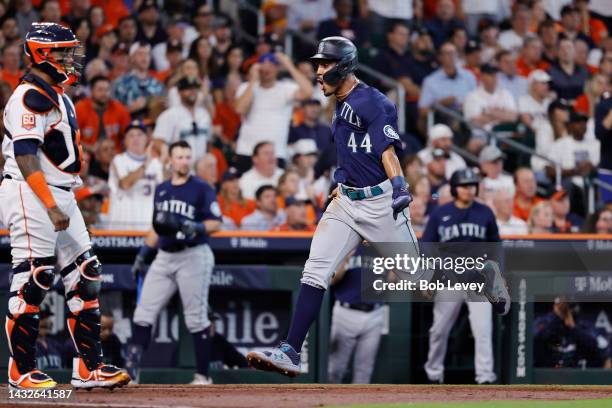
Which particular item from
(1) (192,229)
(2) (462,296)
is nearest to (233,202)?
(1) (192,229)

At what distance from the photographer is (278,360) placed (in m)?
6.92

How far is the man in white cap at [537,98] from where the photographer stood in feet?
46.5

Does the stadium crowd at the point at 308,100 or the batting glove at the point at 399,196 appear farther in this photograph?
the stadium crowd at the point at 308,100

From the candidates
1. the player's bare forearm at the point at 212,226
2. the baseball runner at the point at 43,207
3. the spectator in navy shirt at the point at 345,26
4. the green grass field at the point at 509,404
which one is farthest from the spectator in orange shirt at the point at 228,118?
the green grass field at the point at 509,404

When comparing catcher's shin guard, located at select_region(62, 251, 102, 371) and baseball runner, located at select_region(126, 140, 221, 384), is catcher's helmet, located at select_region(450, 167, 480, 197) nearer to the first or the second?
baseball runner, located at select_region(126, 140, 221, 384)

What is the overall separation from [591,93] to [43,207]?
29.2 feet

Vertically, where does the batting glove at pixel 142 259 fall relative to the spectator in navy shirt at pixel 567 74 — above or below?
below

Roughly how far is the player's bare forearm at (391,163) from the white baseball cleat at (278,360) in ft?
3.69

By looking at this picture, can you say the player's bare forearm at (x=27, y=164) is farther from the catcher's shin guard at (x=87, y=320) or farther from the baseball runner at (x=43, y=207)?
the catcher's shin guard at (x=87, y=320)

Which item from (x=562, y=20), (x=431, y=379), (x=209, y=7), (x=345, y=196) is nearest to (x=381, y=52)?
(x=209, y=7)

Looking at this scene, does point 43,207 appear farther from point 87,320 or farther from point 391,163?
point 391,163

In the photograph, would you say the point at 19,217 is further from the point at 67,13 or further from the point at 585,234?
the point at 67,13

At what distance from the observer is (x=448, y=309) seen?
32.7 feet

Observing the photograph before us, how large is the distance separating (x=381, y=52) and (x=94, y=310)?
295 inches
